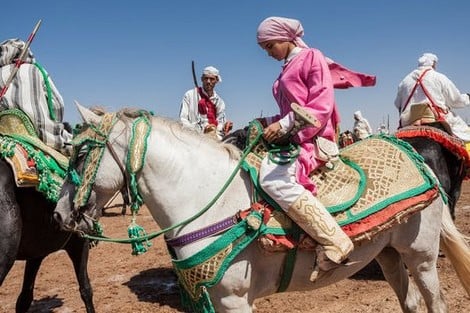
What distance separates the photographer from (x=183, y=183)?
7.50 ft

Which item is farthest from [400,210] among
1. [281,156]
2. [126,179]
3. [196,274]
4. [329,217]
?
[126,179]

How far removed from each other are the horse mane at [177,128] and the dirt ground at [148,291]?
252cm

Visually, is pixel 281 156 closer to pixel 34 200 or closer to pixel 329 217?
pixel 329 217

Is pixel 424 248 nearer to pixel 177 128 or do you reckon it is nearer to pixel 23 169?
pixel 177 128

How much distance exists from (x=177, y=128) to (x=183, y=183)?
0.33 m

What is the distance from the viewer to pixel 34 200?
363 cm

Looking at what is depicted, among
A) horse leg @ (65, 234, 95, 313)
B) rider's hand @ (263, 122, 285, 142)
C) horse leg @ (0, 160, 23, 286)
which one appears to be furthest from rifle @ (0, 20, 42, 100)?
rider's hand @ (263, 122, 285, 142)

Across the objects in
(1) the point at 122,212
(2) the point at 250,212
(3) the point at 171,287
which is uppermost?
(2) the point at 250,212

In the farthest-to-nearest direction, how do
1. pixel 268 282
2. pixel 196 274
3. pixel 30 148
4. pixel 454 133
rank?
pixel 454 133
pixel 30 148
pixel 268 282
pixel 196 274

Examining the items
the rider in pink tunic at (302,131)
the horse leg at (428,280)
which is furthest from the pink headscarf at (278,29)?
the horse leg at (428,280)

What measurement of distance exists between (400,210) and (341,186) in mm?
384

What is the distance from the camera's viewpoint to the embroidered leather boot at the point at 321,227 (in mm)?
2238

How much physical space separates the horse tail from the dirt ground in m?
1.15

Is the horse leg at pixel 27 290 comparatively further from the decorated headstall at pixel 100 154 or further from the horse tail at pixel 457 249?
the horse tail at pixel 457 249
